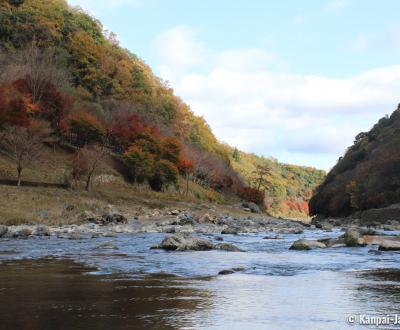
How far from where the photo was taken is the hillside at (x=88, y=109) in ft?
193

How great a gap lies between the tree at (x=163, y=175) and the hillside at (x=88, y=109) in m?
0.16

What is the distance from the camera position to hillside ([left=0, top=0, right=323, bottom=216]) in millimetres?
58719

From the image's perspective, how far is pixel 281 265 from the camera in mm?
14570

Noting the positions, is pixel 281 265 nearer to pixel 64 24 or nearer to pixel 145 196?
pixel 145 196

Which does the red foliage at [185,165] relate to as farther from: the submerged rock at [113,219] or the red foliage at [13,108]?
the submerged rock at [113,219]

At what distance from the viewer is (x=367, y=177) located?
92.1m

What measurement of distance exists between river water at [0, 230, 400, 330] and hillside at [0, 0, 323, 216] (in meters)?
36.5

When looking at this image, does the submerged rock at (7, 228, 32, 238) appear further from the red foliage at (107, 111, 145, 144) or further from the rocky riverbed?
the red foliage at (107, 111, 145, 144)

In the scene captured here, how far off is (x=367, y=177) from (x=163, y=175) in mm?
39997

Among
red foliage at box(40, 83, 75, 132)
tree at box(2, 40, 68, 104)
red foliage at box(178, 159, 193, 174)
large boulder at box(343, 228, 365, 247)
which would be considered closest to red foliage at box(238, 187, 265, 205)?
red foliage at box(178, 159, 193, 174)

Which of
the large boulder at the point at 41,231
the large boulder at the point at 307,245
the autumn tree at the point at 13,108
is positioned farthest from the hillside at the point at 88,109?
the large boulder at the point at 307,245

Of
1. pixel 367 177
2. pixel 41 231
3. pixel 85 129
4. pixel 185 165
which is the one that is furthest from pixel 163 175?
pixel 41 231

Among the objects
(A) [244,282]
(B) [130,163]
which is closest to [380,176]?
(B) [130,163]

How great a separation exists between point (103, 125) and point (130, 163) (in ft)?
32.4
